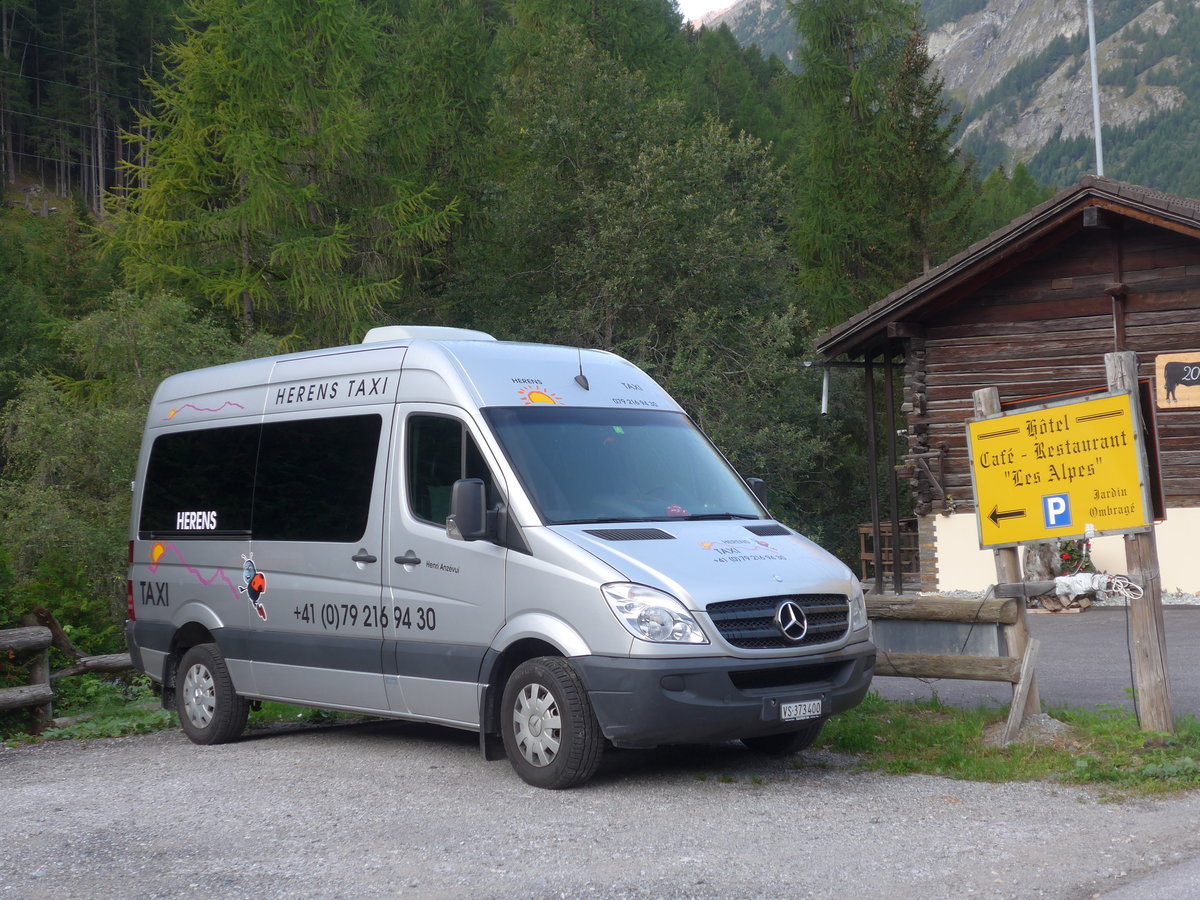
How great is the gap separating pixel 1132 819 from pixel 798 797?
5.56 feet

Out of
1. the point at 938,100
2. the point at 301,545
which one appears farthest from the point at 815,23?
the point at 301,545

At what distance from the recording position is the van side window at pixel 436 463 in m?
8.14

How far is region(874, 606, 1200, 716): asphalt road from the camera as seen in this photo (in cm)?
991

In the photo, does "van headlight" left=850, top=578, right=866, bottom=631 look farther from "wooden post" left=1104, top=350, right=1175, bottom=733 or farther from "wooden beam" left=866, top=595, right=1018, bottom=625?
"wooden post" left=1104, top=350, right=1175, bottom=733

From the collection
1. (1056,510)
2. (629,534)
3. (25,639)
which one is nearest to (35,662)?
(25,639)

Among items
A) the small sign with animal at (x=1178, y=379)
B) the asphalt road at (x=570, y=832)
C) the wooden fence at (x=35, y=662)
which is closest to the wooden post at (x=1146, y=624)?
the asphalt road at (x=570, y=832)

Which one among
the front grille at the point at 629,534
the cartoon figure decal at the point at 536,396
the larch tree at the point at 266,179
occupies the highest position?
the larch tree at the point at 266,179

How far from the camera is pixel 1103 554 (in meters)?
19.2

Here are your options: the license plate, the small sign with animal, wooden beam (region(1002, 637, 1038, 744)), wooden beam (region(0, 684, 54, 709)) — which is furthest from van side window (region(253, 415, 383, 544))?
the small sign with animal

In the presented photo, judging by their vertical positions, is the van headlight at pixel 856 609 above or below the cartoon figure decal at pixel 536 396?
below

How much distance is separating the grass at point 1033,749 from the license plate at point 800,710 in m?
0.78

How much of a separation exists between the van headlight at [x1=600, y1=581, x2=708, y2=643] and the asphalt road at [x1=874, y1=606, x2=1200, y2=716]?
320 cm

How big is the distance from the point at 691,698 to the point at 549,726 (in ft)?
2.94

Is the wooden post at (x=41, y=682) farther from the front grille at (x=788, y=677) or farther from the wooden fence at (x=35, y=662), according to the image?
the front grille at (x=788, y=677)
